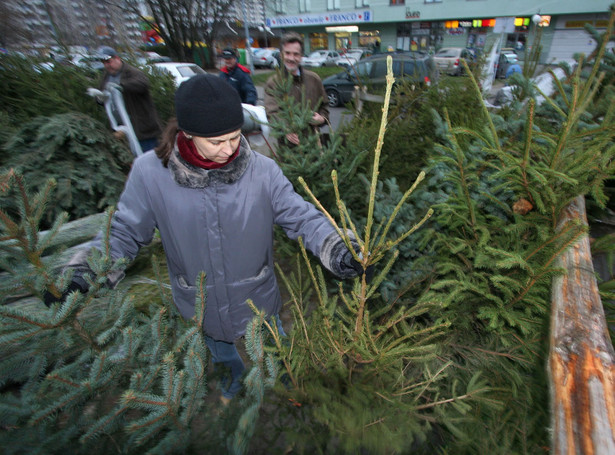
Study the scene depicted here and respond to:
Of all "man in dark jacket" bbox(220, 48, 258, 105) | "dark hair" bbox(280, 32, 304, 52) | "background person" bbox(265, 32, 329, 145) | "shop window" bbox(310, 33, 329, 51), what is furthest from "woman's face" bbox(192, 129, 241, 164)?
"shop window" bbox(310, 33, 329, 51)

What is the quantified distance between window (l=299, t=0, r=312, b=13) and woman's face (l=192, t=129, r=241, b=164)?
1489 inches

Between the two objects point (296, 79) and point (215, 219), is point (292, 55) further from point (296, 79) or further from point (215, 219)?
point (215, 219)

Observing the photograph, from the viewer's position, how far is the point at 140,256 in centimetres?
283

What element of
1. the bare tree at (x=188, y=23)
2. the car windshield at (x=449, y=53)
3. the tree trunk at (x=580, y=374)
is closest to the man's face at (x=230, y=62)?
the tree trunk at (x=580, y=374)

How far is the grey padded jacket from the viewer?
1508 mm

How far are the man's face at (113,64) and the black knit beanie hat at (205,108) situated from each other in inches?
143

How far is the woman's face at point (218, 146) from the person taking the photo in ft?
4.75

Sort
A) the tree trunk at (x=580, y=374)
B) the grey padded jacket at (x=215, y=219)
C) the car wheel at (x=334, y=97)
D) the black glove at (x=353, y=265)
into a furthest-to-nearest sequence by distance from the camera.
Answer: the car wheel at (x=334, y=97) → the grey padded jacket at (x=215, y=219) → the black glove at (x=353, y=265) → the tree trunk at (x=580, y=374)

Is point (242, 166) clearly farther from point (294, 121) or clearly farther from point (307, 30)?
point (307, 30)

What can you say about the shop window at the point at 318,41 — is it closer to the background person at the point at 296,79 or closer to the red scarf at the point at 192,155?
the background person at the point at 296,79

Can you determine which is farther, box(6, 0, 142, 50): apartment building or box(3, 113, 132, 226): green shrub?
box(6, 0, 142, 50): apartment building

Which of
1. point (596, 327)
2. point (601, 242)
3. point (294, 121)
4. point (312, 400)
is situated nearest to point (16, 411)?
point (312, 400)

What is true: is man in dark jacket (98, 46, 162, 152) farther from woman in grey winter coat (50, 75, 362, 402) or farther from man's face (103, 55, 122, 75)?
woman in grey winter coat (50, 75, 362, 402)

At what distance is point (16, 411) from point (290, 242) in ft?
6.61
